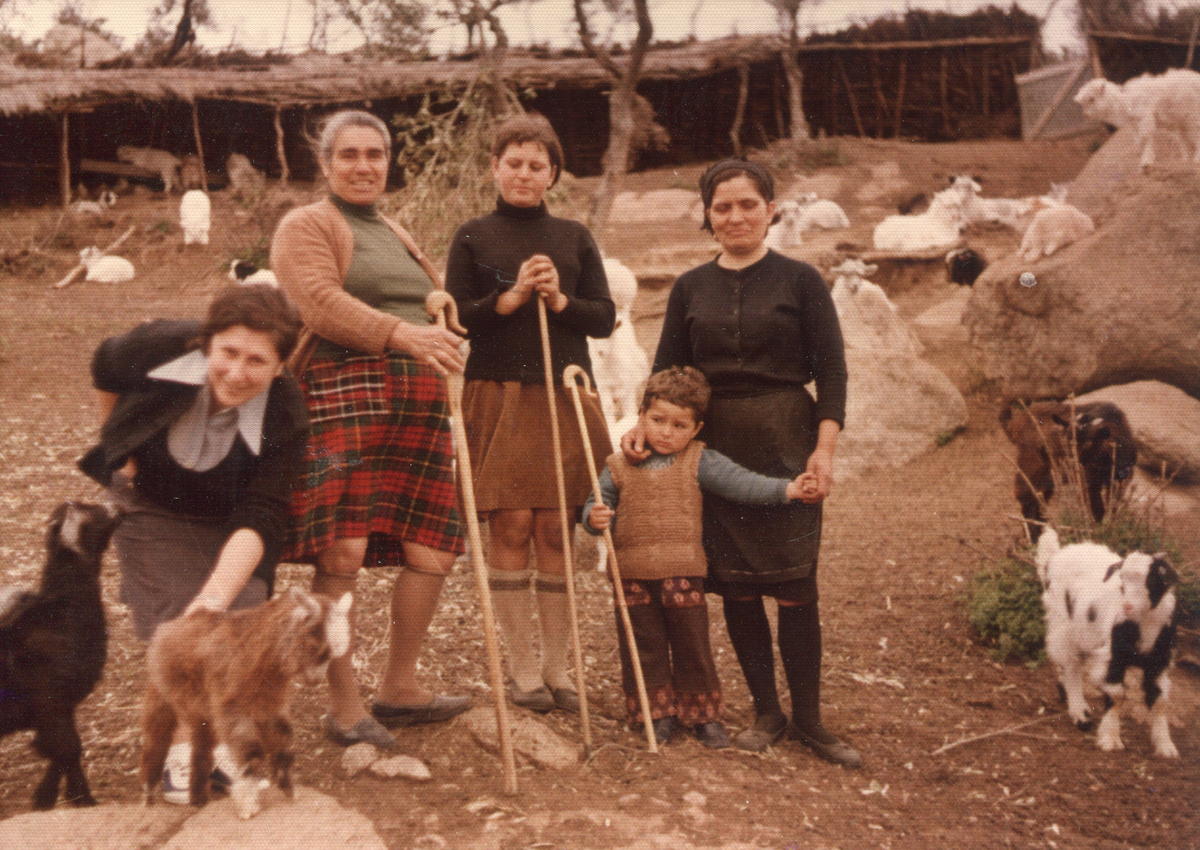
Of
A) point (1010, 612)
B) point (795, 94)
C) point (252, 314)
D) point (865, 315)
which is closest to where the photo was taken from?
point (252, 314)

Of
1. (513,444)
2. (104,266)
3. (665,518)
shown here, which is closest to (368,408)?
(513,444)

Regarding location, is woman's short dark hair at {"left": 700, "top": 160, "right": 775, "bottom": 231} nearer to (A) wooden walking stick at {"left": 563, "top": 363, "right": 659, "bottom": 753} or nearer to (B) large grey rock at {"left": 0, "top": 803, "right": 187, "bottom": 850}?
(A) wooden walking stick at {"left": 563, "top": 363, "right": 659, "bottom": 753}

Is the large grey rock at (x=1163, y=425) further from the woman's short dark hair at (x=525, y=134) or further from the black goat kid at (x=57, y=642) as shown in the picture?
the black goat kid at (x=57, y=642)

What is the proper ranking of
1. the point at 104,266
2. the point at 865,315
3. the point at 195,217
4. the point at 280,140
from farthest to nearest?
the point at 280,140 → the point at 195,217 → the point at 104,266 → the point at 865,315

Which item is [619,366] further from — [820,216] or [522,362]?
[820,216]

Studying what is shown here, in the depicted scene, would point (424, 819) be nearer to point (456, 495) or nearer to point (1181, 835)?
point (456, 495)

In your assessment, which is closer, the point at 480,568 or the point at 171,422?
the point at 171,422

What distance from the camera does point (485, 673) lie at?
3.82m

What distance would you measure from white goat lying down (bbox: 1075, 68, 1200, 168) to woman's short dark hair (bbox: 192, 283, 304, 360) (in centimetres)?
656

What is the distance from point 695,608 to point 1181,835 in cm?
163

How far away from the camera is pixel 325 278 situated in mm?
2633

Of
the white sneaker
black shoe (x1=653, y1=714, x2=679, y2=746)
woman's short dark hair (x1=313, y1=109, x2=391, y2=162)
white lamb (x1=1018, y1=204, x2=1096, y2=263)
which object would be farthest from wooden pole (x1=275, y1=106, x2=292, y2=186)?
the white sneaker

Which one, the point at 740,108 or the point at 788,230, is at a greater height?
the point at 740,108

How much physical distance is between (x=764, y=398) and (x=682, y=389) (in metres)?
0.28
